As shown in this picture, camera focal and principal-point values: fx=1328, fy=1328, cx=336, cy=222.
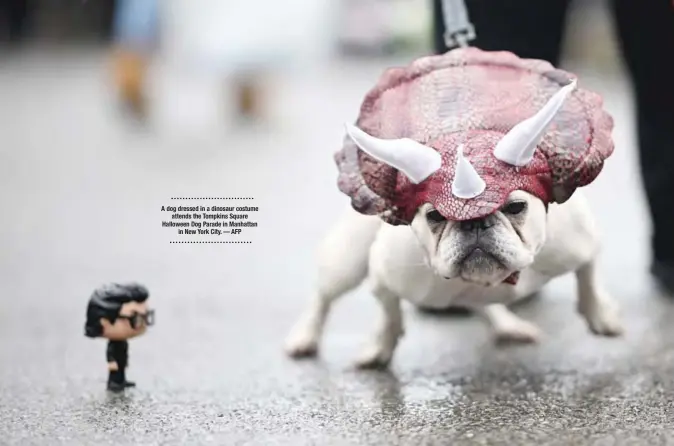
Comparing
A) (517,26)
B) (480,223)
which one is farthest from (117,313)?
(517,26)

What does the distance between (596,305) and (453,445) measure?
89 cm

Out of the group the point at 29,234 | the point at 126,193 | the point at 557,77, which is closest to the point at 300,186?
the point at 126,193

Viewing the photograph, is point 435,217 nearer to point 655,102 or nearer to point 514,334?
point 514,334

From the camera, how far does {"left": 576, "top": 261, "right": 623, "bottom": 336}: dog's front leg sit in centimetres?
352

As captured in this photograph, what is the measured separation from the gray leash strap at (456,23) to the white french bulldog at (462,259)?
51cm

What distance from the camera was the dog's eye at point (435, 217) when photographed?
2818 mm

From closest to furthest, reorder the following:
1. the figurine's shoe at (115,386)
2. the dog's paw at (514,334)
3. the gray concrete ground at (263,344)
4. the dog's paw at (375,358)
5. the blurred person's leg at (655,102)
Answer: the gray concrete ground at (263,344) → the figurine's shoe at (115,386) → the dog's paw at (375,358) → the dog's paw at (514,334) → the blurred person's leg at (655,102)

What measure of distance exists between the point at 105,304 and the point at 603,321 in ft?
4.37

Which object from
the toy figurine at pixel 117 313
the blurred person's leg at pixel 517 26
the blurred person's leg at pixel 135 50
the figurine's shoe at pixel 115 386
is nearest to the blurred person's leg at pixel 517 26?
the blurred person's leg at pixel 517 26

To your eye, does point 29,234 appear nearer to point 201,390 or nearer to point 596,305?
point 201,390

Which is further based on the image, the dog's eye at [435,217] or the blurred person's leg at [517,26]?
the blurred person's leg at [517,26]

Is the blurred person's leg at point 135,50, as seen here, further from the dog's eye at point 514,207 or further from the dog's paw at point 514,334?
the dog's eye at point 514,207

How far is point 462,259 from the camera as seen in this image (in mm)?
2799

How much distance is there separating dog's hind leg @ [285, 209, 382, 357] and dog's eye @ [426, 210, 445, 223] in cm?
51
